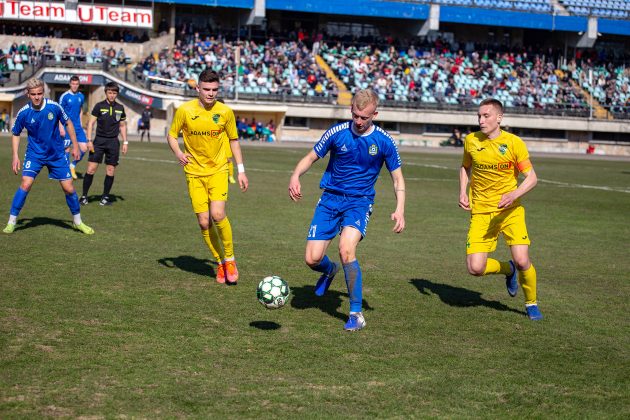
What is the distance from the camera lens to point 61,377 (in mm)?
6078

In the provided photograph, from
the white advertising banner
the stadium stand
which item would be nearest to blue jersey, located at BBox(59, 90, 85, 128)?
the stadium stand

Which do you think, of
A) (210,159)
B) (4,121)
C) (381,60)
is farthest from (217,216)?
(381,60)

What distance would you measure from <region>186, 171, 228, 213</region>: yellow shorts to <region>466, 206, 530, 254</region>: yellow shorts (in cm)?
305

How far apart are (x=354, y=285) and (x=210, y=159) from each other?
9.54ft

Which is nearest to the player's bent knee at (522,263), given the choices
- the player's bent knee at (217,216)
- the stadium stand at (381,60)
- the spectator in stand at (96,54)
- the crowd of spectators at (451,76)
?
the player's bent knee at (217,216)

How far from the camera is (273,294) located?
786 centimetres

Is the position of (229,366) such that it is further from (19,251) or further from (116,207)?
(116,207)

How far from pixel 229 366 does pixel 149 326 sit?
1.40 metres

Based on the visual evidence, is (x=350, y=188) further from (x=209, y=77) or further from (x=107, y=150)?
(x=107, y=150)

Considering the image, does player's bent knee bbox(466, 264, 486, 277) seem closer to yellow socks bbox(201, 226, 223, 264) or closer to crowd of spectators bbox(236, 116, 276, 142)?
yellow socks bbox(201, 226, 223, 264)

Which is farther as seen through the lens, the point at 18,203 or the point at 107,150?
the point at 107,150

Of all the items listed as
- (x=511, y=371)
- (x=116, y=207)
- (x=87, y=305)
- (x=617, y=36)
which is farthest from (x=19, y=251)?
(x=617, y=36)

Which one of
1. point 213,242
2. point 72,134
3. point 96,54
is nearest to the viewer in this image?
point 213,242

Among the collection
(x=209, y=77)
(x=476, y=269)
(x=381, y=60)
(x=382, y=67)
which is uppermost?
(x=381, y=60)
